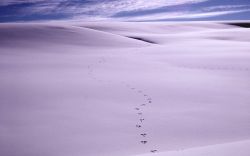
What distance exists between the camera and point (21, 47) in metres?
11.8

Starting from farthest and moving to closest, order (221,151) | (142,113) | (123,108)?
(123,108)
(142,113)
(221,151)

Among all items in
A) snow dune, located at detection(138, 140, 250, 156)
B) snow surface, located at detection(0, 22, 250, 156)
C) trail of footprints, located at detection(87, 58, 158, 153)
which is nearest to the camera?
snow dune, located at detection(138, 140, 250, 156)

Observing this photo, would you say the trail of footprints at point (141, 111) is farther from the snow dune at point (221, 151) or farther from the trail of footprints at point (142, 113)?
the snow dune at point (221, 151)

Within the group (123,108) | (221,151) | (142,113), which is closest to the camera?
(221,151)

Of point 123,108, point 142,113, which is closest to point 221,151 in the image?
point 142,113

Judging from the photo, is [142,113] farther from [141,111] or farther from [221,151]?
[221,151]

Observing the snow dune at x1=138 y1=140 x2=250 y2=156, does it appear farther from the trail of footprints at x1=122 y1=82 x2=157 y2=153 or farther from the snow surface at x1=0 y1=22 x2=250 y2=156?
the trail of footprints at x1=122 y1=82 x2=157 y2=153

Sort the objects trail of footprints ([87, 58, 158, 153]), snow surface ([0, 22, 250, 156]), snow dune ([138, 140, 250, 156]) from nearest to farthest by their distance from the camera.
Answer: snow dune ([138, 140, 250, 156]), snow surface ([0, 22, 250, 156]), trail of footprints ([87, 58, 158, 153])

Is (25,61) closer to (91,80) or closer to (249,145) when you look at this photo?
(91,80)

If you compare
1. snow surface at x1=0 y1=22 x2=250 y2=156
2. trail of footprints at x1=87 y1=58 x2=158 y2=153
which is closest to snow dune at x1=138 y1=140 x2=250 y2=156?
snow surface at x1=0 y1=22 x2=250 y2=156

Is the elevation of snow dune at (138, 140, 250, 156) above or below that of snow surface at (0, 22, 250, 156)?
below

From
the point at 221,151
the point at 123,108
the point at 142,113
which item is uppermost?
the point at 123,108

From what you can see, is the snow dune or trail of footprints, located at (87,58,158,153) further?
trail of footprints, located at (87,58,158,153)

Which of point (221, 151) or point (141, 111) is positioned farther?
point (141, 111)
